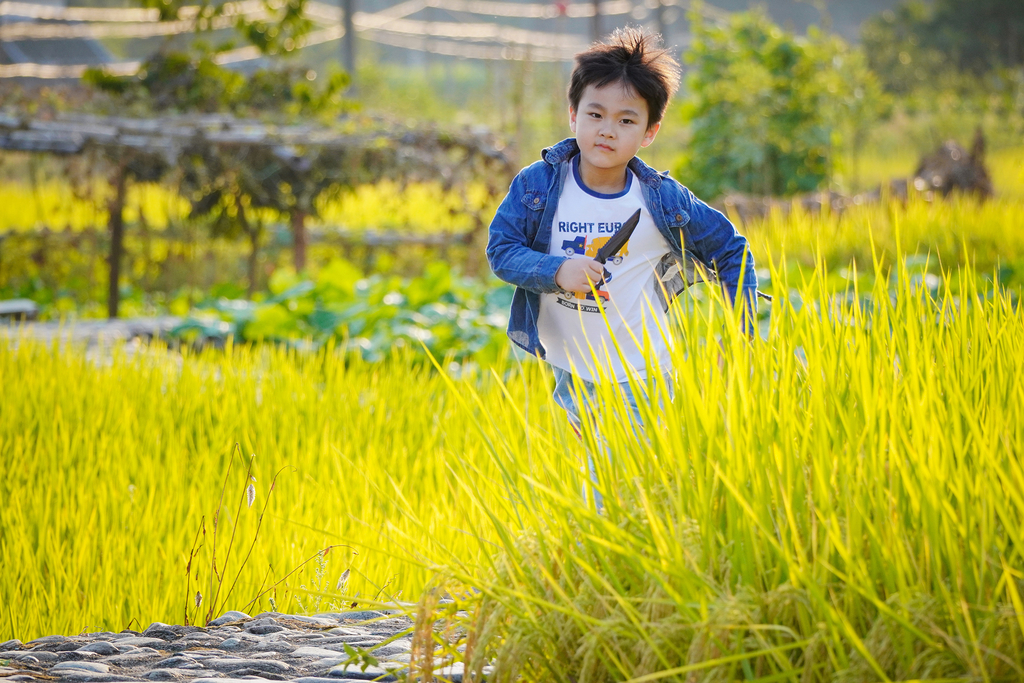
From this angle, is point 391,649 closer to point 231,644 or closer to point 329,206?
point 231,644

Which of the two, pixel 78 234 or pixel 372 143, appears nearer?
pixel 372 143

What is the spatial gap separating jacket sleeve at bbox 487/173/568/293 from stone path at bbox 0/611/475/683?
0.70 metres

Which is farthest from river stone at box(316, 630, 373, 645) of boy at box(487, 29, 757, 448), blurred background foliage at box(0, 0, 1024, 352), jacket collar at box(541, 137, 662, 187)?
blurred background foliage at box(0, 0, 1024, 352)

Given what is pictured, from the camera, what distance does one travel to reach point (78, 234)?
25.4ft

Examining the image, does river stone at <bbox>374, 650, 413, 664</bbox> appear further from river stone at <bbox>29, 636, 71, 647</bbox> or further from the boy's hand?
the boy's hand

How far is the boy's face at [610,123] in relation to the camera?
1.93 meters

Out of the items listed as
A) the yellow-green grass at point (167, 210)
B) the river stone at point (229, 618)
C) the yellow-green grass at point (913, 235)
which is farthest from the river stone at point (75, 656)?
the yellow-green grass at point (167, 210)

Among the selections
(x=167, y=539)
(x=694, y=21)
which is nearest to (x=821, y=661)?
(x=167, y=539)

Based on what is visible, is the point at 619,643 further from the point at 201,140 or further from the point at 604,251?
the point at 201,140

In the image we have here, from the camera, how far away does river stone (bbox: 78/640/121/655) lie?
1.61 meters

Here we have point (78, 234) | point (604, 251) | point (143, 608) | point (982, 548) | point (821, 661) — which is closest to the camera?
point (982, 548)

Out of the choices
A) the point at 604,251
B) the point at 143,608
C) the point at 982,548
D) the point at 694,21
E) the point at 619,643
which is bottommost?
the point at 143,608

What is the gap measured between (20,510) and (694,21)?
33.1 feet

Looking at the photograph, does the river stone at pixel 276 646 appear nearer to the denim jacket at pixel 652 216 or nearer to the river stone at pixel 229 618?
the river stone at pixel 229 618
